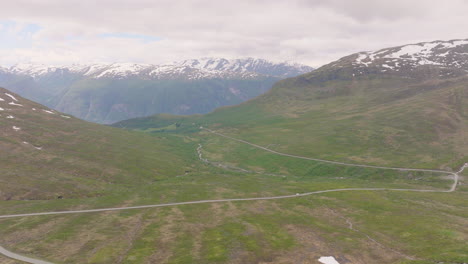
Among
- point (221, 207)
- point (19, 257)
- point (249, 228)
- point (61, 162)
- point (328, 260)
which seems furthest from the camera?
point (61, 162)

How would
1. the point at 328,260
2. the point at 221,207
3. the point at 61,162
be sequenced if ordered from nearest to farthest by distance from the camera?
the point at 328,260
the point at 221,207
the point at 61,162

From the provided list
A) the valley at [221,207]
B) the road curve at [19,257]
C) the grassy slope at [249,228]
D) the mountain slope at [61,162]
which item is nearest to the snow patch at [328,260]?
the valley at [221,207]

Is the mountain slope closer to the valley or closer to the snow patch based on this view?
the valley

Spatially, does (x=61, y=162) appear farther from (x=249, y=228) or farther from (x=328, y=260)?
(x=328, y=260)

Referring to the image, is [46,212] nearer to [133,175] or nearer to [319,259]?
[133,175]

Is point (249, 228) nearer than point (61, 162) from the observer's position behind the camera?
Yes

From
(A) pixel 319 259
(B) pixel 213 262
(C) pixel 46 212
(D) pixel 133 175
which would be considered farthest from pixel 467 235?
(D) pixel 133 175

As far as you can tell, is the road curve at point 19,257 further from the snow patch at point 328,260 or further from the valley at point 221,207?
the snow patch at point 328,260

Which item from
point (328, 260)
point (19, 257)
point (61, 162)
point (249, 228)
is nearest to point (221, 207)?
point (249, 228)

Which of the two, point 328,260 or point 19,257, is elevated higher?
point 19,257

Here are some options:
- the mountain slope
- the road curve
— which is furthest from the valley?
the road curve

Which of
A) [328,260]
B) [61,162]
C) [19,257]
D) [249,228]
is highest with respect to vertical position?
[61,162]

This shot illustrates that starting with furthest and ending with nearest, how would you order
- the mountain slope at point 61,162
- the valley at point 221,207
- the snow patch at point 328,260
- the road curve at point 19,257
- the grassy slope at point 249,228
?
1. the mountain slope at point 61,162
2. the valley at point 221,207
3. the grassy slope at point 249,228
4. the road curve at point 19,257
5. the snow patch at point 328,260
